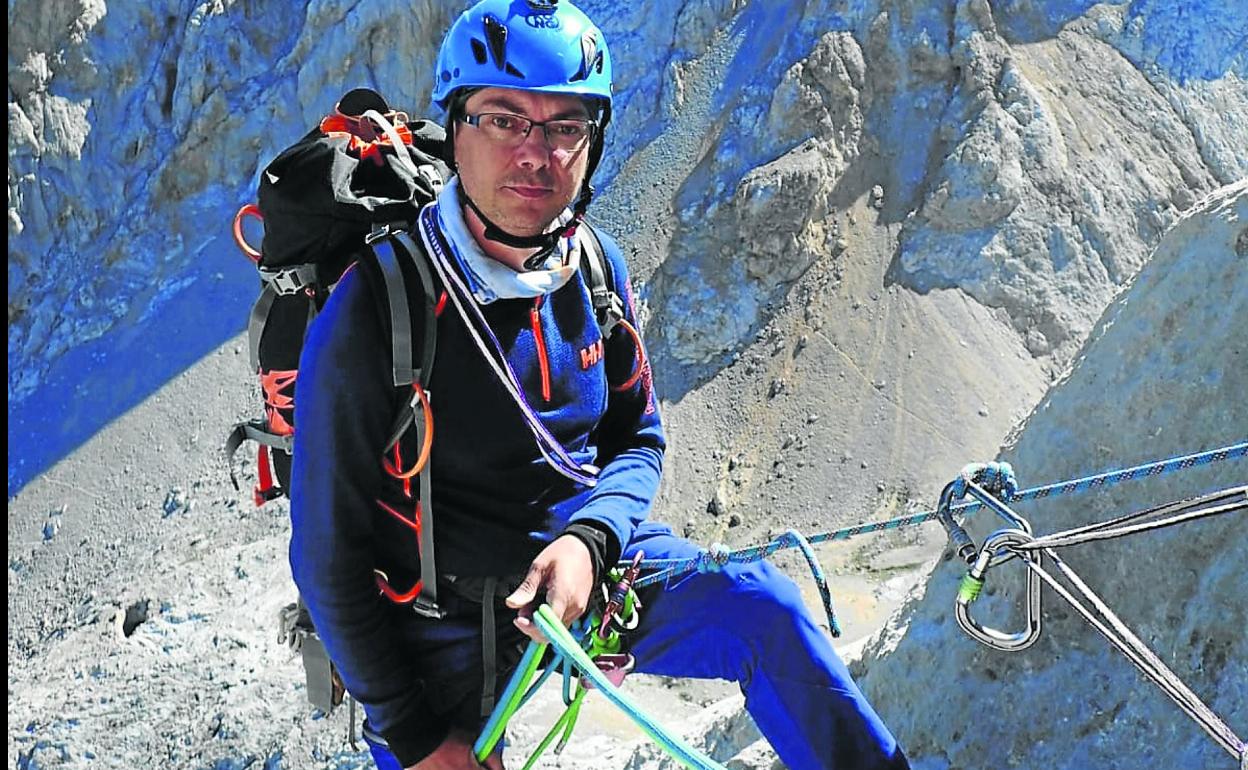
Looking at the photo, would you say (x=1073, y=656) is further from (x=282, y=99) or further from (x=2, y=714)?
(x=282, y=99)

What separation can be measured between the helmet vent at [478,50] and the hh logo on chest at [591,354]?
0.84m

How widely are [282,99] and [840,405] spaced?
34.5 feet

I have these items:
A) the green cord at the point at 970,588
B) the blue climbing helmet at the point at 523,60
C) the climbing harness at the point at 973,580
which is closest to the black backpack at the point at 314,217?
the blue climbing helmet at the point at 523,60

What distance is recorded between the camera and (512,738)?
9383 mm

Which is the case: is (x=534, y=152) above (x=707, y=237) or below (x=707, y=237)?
below

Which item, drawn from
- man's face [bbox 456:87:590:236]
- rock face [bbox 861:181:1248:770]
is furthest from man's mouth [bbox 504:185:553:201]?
rock face [bbox 861:181:1248:770]

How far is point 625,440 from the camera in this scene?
3.64 m

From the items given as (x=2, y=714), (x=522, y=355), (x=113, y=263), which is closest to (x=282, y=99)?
(x=113, y=263)

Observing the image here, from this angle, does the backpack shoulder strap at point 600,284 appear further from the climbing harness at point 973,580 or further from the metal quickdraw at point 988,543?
the metal quickdraw at point 988,543

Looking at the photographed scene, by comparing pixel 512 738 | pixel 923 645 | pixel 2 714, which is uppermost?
pixel 923 645

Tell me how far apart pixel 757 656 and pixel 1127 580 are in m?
1.39

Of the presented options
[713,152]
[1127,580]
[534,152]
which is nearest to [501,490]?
[534,152]

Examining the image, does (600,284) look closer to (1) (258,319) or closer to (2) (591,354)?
(2) (591,354)

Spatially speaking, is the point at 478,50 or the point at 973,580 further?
the point at 478,50
